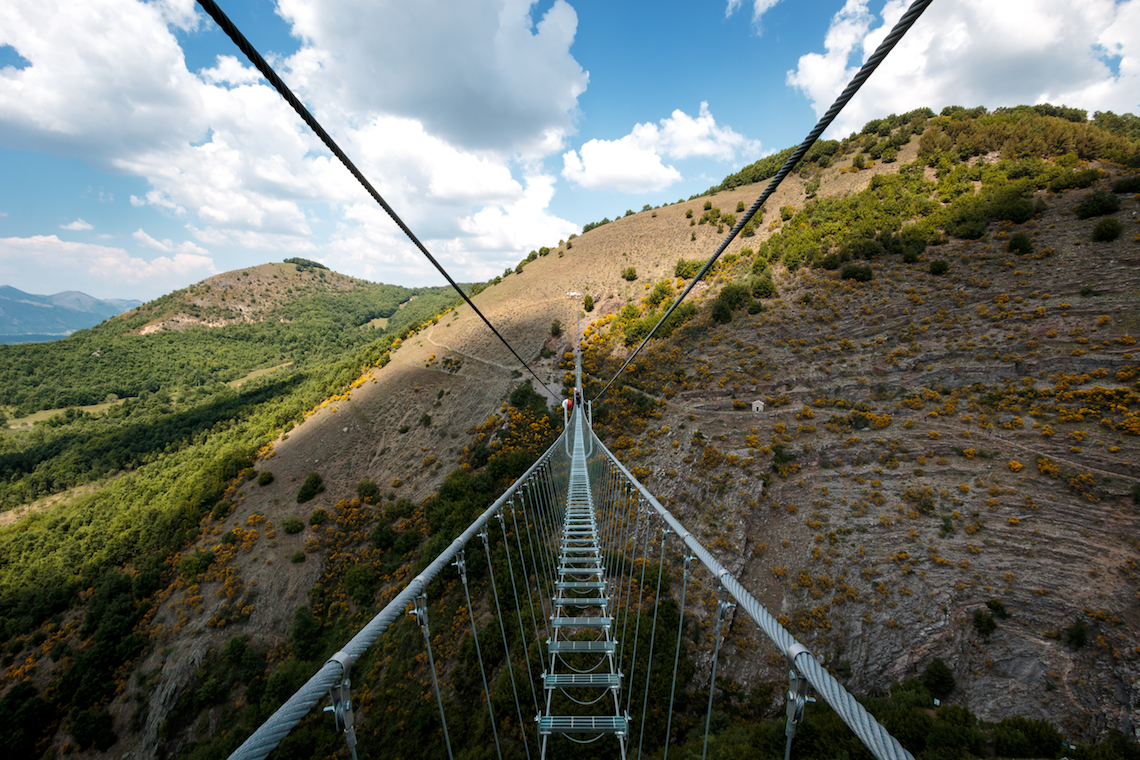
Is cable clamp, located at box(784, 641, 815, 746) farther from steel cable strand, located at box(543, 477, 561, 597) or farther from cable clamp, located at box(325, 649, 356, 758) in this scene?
steel cable strand, located at box(543, 477, 561, 597)

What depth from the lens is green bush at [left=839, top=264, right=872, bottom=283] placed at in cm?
1666

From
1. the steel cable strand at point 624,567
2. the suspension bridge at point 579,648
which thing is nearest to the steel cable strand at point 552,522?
the suspension bridge at point 579,648

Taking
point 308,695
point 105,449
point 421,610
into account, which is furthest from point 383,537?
point 105,449

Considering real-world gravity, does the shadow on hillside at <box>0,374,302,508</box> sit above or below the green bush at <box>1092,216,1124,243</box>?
below

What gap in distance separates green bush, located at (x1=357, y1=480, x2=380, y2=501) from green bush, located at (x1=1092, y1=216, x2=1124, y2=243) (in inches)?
1157

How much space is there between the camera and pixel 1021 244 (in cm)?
1364

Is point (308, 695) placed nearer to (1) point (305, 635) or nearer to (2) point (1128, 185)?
(1) point (305, 635)

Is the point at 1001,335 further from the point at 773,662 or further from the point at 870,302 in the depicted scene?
the point at 773,662

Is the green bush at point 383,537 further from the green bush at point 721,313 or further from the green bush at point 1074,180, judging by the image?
the green bush at point 1074,180

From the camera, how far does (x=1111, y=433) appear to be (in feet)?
29.5

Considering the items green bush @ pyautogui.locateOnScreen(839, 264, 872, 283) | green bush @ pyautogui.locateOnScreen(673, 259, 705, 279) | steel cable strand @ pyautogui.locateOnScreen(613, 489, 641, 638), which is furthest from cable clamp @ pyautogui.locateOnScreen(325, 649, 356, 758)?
green bush @ pyautogui.locateOnScreen(673, 259, 705, 279)

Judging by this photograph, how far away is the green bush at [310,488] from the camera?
18938mm

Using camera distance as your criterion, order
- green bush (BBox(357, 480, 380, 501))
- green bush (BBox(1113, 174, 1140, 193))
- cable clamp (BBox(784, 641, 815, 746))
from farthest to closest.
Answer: green bush (BBox(357, 480, 380, 501))
green bush (BBox(1113, 174, 1140, 193))
cable clamp (BBox(784, 641, 815, 746))

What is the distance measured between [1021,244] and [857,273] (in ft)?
15.6
